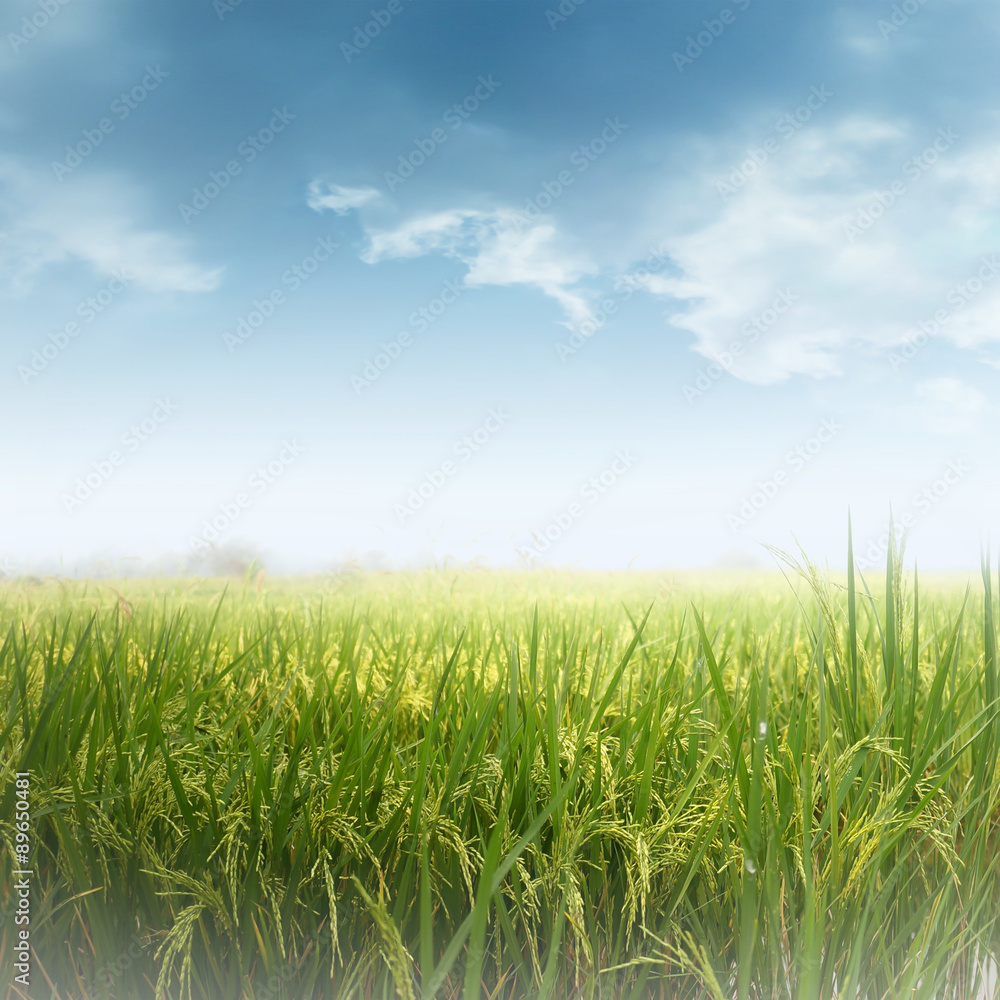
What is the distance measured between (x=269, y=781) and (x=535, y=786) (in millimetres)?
640

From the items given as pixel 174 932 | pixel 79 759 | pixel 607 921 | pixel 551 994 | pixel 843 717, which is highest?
pixel 843 717

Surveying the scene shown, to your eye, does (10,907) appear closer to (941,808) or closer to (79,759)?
(79,759)

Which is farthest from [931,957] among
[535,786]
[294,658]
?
[294,658]

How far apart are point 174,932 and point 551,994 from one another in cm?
81

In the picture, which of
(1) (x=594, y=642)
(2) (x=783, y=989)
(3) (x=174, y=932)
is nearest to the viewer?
(3) (x=174, y=932)

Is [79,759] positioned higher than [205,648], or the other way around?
[205,648]

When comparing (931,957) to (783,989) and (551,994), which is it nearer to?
(783,989)

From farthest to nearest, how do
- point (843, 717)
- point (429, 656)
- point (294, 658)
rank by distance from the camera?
point (294, 658), point (429, 656), point (843, 717)

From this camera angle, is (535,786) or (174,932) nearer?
(174,932)

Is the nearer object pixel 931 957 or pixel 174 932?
pixel 174 932

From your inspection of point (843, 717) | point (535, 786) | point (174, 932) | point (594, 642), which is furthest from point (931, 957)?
point (174, 932)

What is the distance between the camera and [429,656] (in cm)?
243

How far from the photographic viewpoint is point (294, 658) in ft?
8.54

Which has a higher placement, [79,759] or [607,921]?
[79,759]
